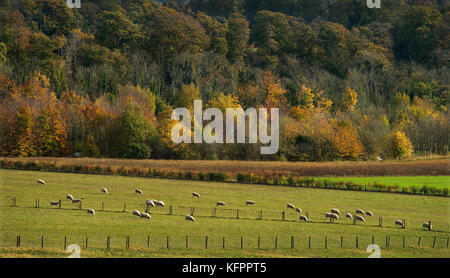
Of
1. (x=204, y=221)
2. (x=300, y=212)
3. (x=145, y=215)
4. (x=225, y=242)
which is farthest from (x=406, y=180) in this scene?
(x=225, y=242)

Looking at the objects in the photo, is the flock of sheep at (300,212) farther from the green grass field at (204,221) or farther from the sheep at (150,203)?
the green grass field at (204,221)

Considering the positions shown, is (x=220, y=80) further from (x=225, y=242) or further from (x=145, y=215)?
(x=225, y=242)

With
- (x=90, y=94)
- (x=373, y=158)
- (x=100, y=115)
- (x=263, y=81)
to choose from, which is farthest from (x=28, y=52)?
(x=373, y=158)

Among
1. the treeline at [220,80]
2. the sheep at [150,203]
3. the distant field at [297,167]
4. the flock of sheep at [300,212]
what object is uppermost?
the treeline at [220,80]

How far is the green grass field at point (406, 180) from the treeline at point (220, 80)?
1914 cm

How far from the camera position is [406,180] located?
7462 centimetres

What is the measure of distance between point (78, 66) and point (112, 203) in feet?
256

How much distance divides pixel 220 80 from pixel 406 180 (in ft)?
195

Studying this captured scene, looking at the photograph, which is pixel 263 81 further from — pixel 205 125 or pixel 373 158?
pixel 373 158

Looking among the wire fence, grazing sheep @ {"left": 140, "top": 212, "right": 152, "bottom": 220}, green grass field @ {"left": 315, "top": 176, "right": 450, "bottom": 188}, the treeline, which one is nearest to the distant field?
green grass field @ {"left": 315, "top": 176, "right": 450, "bottom": 188}

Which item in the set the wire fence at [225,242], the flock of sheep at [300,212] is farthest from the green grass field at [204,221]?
the flock of sheep at [300,212]

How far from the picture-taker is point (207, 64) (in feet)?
439

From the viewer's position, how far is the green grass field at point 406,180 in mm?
71188

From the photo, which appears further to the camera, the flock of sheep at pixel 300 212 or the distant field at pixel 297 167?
the distant field at pixel 297 167
